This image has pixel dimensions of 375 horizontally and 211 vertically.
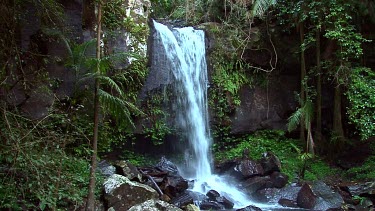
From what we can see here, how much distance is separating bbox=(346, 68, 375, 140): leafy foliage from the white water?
13.2 feet

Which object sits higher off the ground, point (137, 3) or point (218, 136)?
point (137, 3)

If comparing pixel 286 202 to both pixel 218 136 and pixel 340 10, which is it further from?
pixel 340 10

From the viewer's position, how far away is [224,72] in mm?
12289

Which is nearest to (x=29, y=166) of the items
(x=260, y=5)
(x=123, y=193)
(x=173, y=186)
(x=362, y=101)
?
(x=123, y=193)

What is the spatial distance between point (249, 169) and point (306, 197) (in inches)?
71.9

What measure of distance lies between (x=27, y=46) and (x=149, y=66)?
4.10m

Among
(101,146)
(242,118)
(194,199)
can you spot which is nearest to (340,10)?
(242,118)

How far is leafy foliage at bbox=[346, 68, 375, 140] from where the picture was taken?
10.1m

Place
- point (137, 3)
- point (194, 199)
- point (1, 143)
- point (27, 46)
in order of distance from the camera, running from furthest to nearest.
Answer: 1. point (137, 3)
2. point (194, 199)
3. point (27, 46)
4. point (1, 143)

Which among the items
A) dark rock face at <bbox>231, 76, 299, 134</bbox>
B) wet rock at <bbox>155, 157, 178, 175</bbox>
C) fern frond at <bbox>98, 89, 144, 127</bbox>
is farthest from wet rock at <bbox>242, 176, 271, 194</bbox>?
fern frond at <bbox>98, 89, 144, 127</bbox>

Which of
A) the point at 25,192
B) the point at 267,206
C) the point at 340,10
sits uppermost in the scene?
the point at 340,10

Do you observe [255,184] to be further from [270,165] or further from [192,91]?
[192,91]

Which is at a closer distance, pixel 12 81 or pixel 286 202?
pixel 12 81

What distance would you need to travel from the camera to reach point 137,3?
34.4 ft
